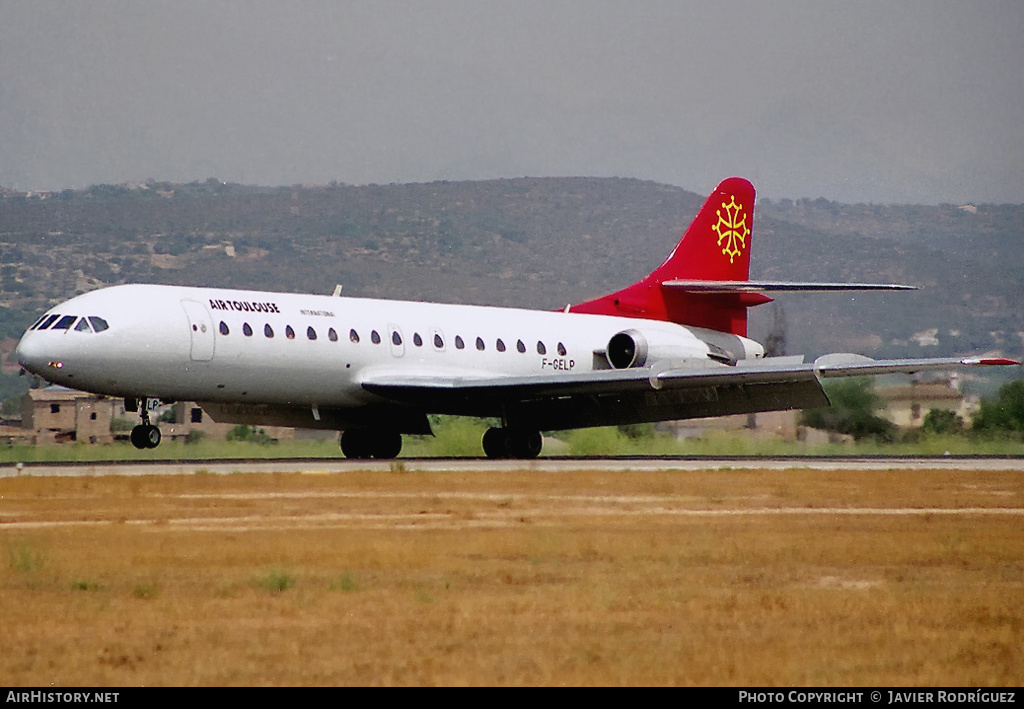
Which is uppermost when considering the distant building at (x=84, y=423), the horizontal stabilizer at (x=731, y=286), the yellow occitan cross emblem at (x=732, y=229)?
the yellow occitan cross emblem at (x=732, y=229)

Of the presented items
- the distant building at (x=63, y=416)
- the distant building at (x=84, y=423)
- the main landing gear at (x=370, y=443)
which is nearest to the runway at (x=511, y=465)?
the main landing gear at (x=370, y=443)

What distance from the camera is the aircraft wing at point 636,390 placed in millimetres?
30234

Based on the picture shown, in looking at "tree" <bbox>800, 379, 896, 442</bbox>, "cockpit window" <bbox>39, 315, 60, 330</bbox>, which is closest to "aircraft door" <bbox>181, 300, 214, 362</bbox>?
"cockpit window" <bbox>39, 315, 60, 330</bbox>

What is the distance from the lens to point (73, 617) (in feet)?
36.1

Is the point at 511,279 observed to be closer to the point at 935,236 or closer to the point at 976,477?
the point at 935,236

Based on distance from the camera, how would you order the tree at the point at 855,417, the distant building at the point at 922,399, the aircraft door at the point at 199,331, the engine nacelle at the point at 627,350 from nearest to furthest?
the aircraft door at the point at 199,331
the engine nacelle at the point at 627,350
the tree at the point at 855,417
the distant building at the point at 922,399

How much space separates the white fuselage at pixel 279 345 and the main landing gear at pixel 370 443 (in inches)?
72.5

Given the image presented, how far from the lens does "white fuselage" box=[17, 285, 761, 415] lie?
27125mm

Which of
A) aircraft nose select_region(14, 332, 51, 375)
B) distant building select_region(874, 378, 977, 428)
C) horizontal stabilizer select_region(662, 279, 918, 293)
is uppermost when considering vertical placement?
horizontal stabilizer select_region(662, 279, 918, 293)

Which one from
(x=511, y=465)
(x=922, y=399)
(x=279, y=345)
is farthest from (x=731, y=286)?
(x=922, y=399)

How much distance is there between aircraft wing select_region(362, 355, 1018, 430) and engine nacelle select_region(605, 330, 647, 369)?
2.34 meters

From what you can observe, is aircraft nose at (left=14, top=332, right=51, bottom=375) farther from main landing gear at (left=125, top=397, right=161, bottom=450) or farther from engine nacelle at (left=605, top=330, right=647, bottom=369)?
engine nacelle at (left=605, top=330, right=647, bottom=369)

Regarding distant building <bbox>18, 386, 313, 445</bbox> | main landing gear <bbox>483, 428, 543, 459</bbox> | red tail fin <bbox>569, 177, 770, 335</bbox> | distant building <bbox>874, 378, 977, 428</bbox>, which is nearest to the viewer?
main landing gear <bbox>483, 428, 543, 459</bbox>

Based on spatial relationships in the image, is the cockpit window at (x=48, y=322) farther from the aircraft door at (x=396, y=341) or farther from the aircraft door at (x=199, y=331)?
the aircraft door at (x=396, y=341)
